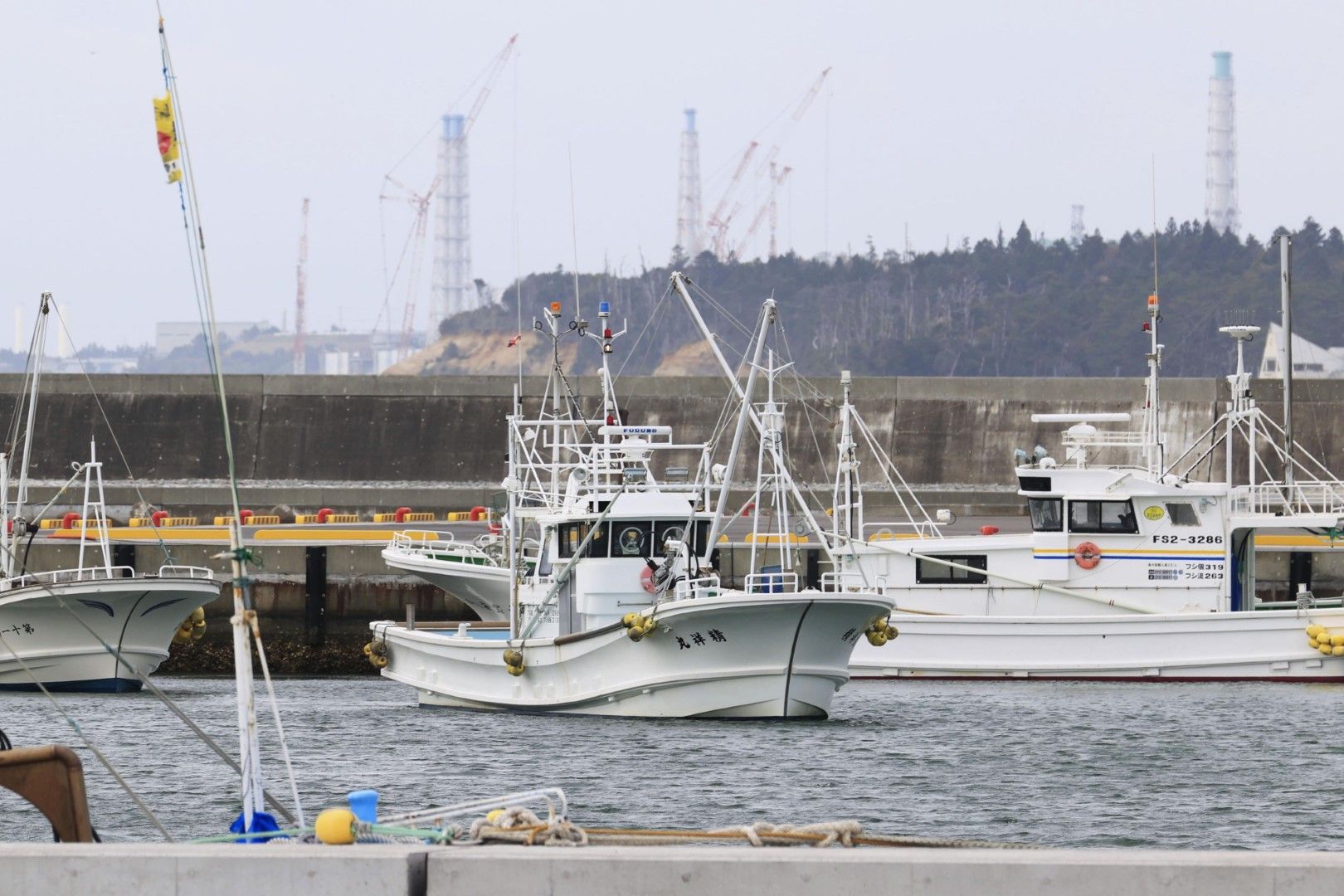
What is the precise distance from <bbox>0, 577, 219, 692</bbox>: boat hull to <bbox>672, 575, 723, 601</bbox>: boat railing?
8.11 meters

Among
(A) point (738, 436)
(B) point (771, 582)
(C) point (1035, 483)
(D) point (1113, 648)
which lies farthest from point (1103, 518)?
(B) point (771, 582)

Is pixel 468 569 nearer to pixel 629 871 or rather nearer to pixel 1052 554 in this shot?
pixel 1052 554

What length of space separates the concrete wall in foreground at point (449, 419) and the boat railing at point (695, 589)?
22.0m

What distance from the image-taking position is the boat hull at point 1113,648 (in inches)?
1043

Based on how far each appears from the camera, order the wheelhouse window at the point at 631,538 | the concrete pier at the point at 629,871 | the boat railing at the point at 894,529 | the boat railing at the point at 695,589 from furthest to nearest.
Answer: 1. the boat railing at the point at 894,529
2. the wheelhouse window at the point at 631,538
3. the boat railing at the point at 695,589
4. the concrete pier at the point at 629,871

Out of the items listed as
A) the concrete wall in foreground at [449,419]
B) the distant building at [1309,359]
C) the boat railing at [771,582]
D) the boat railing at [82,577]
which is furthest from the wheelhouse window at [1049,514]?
the distant building at [1309,359]

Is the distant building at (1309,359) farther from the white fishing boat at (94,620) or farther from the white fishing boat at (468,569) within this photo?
the white fishing boat at (94,620)

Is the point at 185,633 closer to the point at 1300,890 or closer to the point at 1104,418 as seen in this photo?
the point at 1104,418

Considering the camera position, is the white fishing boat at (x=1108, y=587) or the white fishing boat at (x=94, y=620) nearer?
the white fishing boat at (x=94, y=620)

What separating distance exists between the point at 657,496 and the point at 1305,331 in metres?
101

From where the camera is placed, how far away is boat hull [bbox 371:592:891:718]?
67.2 ft

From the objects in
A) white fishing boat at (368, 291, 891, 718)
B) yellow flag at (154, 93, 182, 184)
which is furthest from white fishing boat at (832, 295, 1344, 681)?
yellow flag at (154, 93, 182, 184)

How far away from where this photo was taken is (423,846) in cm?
708

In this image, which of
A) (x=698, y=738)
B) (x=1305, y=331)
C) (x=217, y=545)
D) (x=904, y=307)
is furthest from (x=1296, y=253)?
(x=698, y=738)
